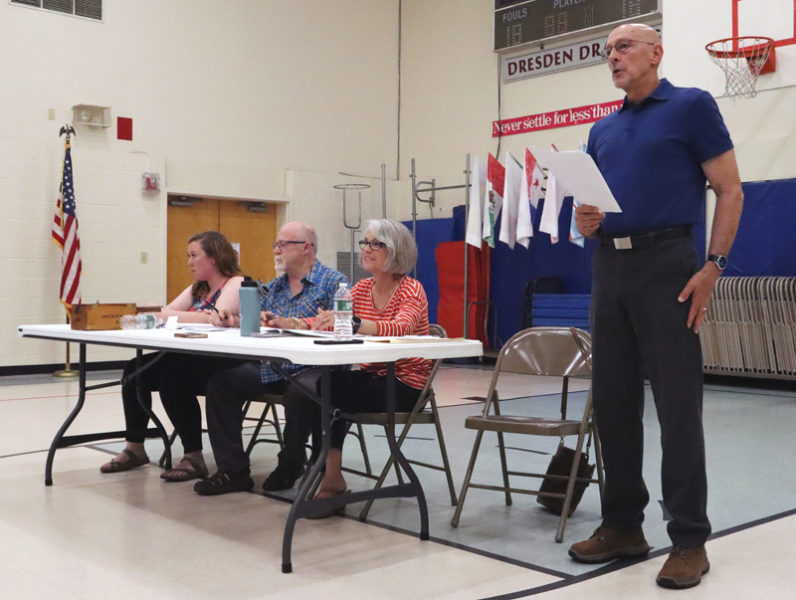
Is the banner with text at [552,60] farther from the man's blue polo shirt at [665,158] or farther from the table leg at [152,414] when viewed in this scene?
the man's blue polo shirt at [665,158]

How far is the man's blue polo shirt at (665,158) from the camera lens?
2336mm

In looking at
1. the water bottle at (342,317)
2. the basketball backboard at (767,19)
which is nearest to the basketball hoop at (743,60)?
the basketball backboard at (767,19)

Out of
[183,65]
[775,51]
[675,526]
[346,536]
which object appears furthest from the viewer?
[183,65]

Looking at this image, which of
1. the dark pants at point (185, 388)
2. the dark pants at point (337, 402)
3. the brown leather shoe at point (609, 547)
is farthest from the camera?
the dark pants at point (185, 388)

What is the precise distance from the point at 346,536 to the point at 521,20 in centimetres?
780

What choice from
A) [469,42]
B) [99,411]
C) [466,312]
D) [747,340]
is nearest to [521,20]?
[469,42]

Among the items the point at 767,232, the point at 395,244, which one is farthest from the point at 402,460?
the point at 767,232

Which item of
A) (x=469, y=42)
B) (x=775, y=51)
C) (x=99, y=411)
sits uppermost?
(x=469, y=42)

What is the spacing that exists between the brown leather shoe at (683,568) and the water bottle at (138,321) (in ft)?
7.32

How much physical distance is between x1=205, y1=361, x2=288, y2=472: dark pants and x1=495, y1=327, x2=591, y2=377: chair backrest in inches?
36.0

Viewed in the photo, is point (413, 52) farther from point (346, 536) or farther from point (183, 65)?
point (346, 536)

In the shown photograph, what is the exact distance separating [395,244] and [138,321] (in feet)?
3.88

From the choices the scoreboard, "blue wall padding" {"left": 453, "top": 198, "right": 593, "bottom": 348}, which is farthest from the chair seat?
the scoreboard

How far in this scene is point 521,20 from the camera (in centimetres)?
945
